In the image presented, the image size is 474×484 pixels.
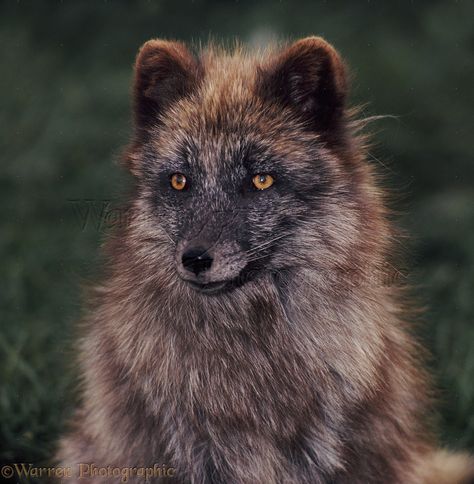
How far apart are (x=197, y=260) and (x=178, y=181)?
559 mm

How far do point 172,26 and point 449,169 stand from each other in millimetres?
3514

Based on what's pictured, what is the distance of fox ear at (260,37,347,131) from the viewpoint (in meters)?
4.49

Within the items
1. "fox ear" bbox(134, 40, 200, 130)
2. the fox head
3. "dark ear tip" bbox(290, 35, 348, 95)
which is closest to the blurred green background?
"fox ear" bbox(134, 40, 200, 130)

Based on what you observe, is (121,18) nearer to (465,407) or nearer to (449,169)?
(449,169)

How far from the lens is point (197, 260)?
4.22 metres

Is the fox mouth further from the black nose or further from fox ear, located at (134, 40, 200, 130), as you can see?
fox ear, located at (134, 40, 200, 130)

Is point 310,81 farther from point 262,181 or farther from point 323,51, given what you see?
point 262,181

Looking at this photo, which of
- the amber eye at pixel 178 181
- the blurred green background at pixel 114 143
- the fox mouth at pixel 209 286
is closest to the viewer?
the fox mouth at pixel 209 286

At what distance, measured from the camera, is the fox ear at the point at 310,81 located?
4492 mm

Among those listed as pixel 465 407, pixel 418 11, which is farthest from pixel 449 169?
pixel 465 407

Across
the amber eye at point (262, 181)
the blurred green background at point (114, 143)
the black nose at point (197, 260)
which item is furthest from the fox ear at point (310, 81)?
the blurred green background at point (114, 143)

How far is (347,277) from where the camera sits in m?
4.66

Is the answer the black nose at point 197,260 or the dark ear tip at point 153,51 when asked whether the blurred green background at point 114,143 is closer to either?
the dark ear tip at point 153,51

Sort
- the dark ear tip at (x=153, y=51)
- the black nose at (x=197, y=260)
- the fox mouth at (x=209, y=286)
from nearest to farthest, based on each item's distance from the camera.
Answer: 1. the black nose at (x=197, y=260)
2. the fox mouth at (x=209, y=286)
3. the dark ear tip at (x=153, y=51)
